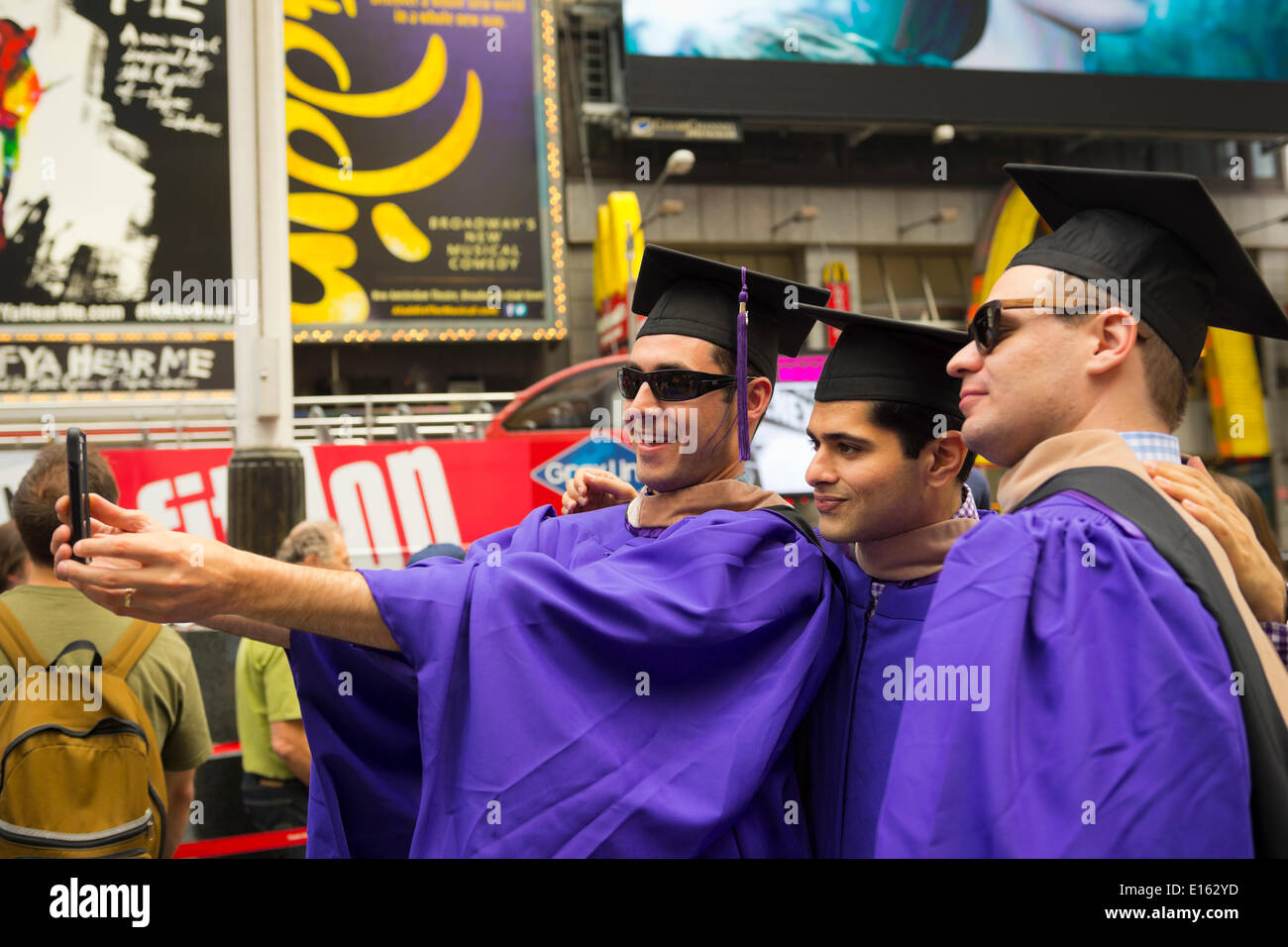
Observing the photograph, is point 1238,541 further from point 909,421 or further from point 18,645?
point 18,645

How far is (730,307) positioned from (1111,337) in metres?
1.11

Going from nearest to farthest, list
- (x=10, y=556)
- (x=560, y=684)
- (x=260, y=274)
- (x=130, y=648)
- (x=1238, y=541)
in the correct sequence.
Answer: (x=1238, y=541)
(x=560, y=684)
(x=130, y=648)
(x=10, y=556)
(x=260, y=274)

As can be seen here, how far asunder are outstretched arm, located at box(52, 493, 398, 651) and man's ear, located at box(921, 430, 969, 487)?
1202 millimetres

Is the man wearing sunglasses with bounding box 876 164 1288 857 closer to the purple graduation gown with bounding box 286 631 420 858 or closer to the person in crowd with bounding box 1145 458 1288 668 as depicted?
the person in crowd with bounding box 1145 458 1288 668

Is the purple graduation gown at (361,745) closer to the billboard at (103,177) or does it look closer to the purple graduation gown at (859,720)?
the purple graduation gown at (859,720)

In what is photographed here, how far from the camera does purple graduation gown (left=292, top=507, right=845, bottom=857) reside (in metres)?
1.95

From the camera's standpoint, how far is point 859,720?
2127mm

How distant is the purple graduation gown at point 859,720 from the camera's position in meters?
2.04

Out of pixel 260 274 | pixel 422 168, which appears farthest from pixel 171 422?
pixel 260 274

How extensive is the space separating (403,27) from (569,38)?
3.51m

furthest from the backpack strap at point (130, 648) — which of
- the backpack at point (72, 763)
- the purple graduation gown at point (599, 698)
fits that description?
the purple graduation gown at point (599, 698)

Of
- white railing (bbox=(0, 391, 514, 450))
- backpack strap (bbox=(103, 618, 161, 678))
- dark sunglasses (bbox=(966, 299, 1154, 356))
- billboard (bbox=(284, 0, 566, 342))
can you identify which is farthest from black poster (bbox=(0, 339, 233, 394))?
dark sunglasses (bbox=(966, 299, 1154, 356))

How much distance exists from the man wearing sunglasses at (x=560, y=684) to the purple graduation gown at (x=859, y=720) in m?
0.06
